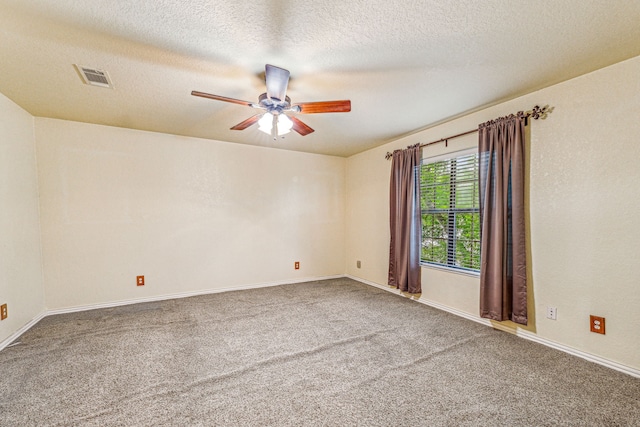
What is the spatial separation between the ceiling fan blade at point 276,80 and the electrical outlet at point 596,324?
9.95ft

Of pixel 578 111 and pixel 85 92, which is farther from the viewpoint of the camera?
pixel 85 92

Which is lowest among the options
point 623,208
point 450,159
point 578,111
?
point 623,208

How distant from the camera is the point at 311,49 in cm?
183

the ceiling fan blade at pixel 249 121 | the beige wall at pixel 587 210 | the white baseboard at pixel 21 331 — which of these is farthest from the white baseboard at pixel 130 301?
the beige wall at pixel 587 210

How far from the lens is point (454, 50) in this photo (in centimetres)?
185

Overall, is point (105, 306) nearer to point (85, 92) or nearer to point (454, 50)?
point (85, 92)

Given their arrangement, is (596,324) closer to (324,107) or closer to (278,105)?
(324,107)

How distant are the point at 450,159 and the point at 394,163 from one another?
830 mm

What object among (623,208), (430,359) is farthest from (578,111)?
(430,359)

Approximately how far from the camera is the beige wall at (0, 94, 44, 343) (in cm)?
248

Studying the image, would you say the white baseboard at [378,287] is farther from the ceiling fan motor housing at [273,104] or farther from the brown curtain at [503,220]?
the ceiling fan motor housing at [273,104]

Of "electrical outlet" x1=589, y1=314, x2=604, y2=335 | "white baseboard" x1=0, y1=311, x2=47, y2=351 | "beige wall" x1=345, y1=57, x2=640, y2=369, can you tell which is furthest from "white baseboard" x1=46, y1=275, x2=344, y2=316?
"electrical outlet" x1=589, y1=314, x2=604, y2=335

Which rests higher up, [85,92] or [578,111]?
[85,92]

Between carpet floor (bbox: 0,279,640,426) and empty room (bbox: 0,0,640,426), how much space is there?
19mm
